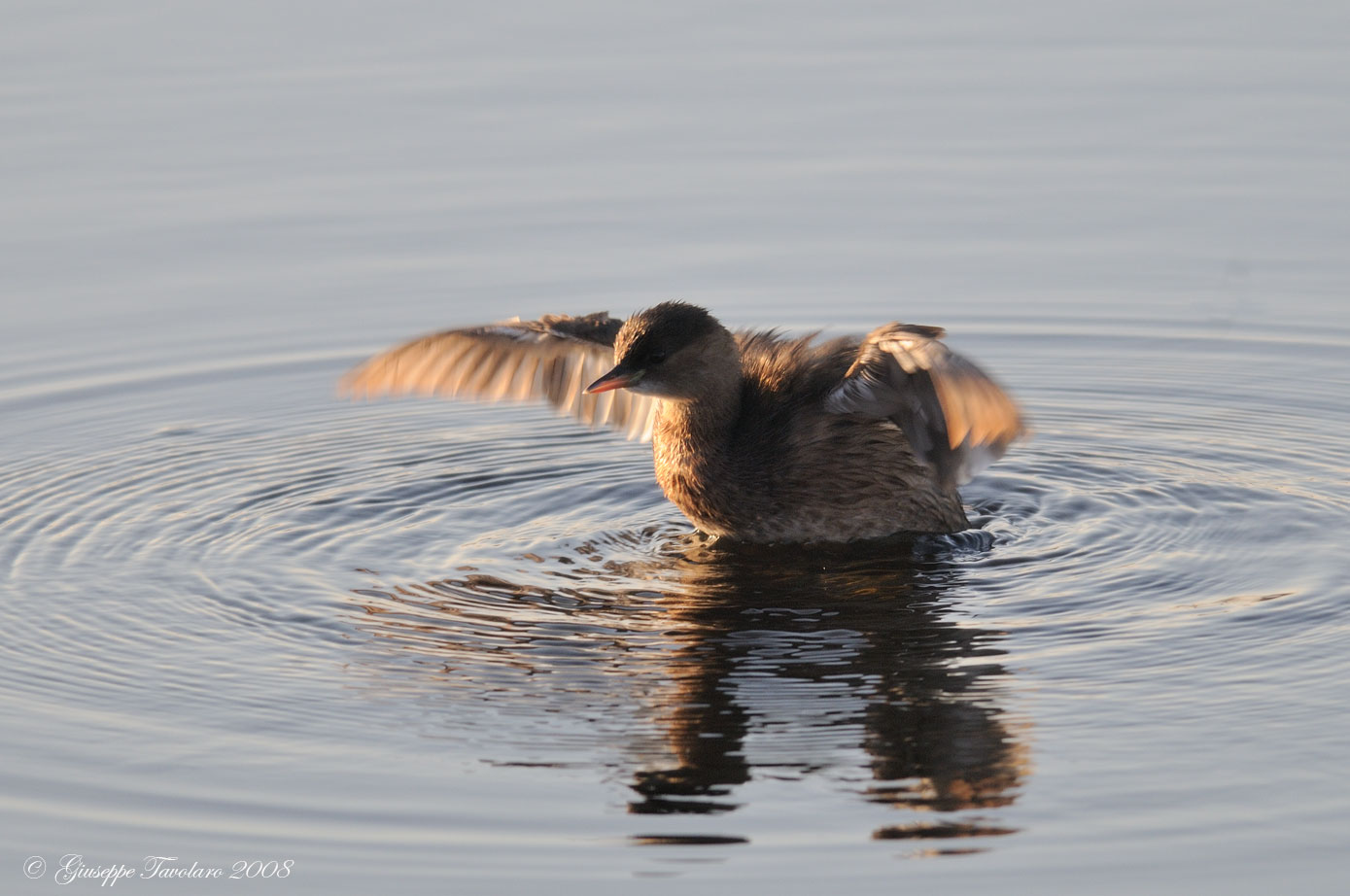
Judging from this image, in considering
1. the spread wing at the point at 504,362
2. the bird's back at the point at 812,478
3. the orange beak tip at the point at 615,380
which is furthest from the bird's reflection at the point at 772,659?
the spread wing at the point at 504,362

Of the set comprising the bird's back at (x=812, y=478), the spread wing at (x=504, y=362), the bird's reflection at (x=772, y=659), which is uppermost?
the spread wing at (x=504, y=362)

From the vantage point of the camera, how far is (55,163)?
1452cm

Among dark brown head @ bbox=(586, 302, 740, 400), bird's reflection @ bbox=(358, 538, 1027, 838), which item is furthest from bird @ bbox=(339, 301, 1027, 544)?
bird's reflection @ bbox=(358, 538, 1027, 838)

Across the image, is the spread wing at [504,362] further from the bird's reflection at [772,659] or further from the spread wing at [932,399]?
the spread wing at [932,399]

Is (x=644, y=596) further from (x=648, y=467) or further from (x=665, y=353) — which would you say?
(x=648, y=467)

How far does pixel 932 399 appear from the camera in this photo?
898 centimetres

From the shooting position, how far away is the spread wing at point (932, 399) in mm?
7984

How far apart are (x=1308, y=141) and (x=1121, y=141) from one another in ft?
4.40

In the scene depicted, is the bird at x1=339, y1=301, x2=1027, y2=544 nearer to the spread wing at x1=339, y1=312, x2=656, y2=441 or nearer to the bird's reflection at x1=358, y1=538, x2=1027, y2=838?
the spread wing at x1=339, y1=312, x2=656, y2=441

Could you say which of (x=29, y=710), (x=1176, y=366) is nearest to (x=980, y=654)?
(x=29, y=710)

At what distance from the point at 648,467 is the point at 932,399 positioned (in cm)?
215

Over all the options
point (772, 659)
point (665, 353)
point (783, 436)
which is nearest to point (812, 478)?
point (783, 436)

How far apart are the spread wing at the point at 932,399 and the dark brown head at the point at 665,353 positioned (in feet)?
2.18

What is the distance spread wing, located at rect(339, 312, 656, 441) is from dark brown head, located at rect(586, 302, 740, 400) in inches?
24.1
